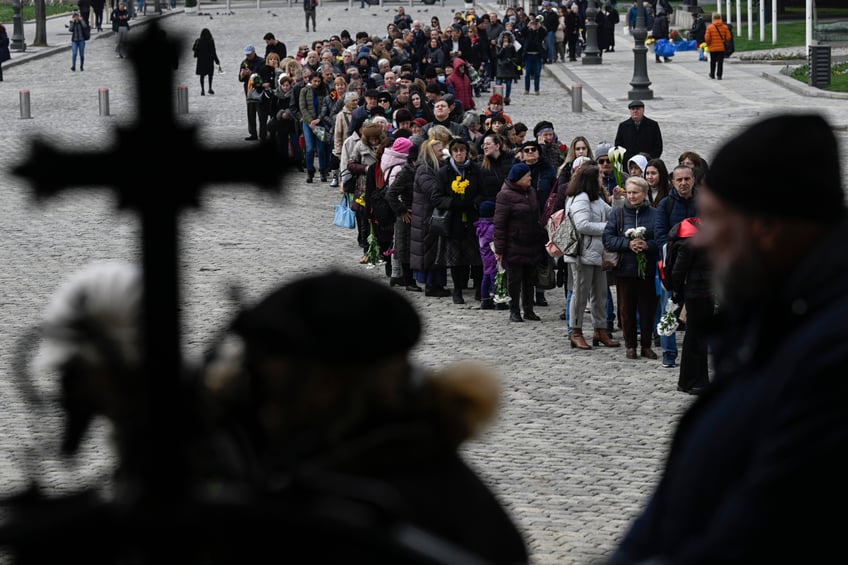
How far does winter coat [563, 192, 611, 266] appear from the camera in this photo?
13.4m

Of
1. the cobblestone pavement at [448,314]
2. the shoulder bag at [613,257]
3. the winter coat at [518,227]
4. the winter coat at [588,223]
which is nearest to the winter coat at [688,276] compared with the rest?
the cobblestone pavement at [448,314]

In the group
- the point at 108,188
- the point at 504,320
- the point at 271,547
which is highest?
the point at 108,188

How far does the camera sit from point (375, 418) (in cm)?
248

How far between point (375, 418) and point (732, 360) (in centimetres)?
58

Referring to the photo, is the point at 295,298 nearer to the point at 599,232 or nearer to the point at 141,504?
the point at 141,504

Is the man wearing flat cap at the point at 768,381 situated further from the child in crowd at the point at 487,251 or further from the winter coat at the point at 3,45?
the winter coat at the point at 3,45

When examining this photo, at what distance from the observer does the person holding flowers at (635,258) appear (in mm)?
12695

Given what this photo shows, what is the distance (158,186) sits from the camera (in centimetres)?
211

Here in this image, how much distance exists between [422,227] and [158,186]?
13521 mm

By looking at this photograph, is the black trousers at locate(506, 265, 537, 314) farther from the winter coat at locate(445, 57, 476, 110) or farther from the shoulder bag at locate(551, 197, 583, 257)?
the winter coat at locate(445, 57, 476, 110)

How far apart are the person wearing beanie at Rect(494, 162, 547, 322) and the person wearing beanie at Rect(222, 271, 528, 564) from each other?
11.7m

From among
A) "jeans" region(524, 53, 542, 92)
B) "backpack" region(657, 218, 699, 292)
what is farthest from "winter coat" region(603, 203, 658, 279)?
"jeans" region(524, 53, 542, 92)

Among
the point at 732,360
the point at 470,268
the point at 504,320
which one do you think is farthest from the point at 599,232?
the point at 732,360

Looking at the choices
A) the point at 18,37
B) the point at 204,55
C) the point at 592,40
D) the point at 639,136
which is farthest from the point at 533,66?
the point at 639,136
